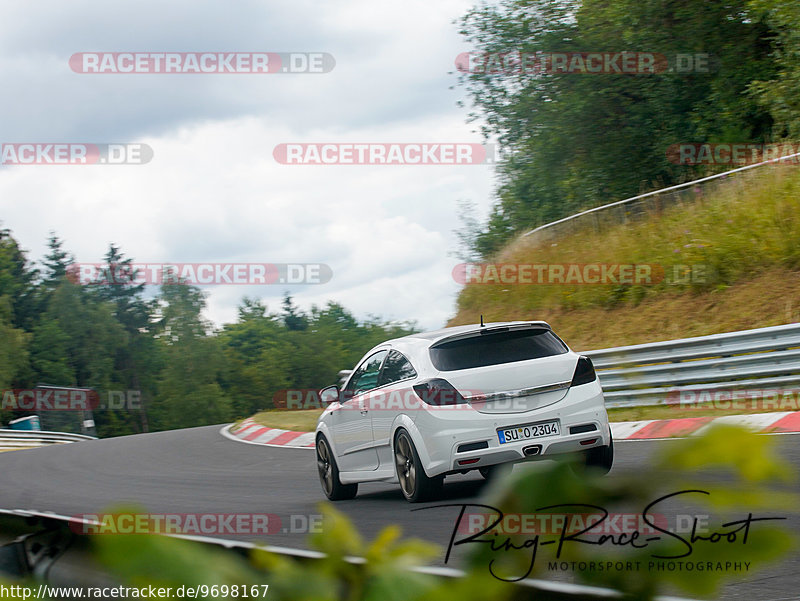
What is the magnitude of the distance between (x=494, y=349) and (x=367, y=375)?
1.71 meters

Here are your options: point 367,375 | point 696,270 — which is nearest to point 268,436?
point 696,270

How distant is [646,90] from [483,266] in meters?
7.12

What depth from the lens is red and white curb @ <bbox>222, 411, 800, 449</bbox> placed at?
0.74 m

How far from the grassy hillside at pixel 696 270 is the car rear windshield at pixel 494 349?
8193 mm

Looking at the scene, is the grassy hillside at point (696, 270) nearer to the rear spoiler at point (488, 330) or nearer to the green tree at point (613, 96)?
the green tree at point (613, 96)

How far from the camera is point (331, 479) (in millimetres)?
10133

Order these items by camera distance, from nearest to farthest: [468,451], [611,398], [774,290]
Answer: [468,451] < [611,398] < [774,290]

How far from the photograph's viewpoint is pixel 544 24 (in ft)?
100.0

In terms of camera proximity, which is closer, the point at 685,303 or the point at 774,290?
the point at 774,290

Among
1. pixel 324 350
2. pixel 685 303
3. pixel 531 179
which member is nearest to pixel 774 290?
pixel 685 303

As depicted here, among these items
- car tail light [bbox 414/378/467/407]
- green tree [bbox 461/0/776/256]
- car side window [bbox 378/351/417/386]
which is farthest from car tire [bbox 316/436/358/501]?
green tree [bbox 461/0/776/256]

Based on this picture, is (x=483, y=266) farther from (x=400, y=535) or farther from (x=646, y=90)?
(x=400, y=535)

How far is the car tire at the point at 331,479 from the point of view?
33.0ft
